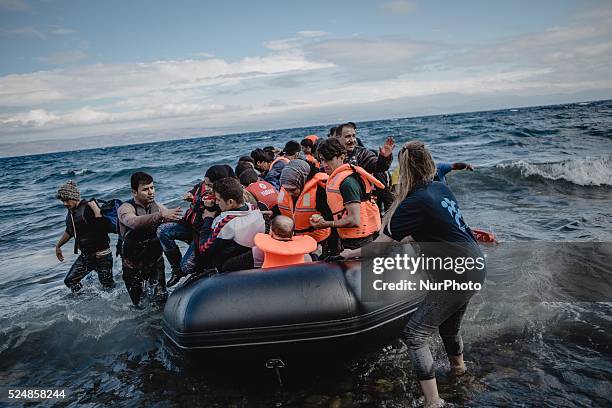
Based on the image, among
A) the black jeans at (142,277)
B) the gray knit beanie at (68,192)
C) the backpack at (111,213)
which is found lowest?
the black jeans at (142,277)

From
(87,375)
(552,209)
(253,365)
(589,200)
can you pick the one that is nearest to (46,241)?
(87,375)

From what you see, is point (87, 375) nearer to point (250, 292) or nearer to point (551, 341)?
point (250, 292)

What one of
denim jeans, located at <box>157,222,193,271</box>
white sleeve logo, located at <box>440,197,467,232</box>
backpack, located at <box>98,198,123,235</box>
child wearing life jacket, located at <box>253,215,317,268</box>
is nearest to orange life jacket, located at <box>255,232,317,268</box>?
child wearing life jacket, located at <box>253,215,317,268</box>

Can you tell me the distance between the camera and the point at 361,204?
404 cm

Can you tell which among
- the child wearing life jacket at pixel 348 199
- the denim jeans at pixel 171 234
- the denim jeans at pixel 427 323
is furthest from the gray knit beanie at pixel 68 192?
the denim jeans at pixel 427 323

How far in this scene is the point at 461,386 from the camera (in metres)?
3.36

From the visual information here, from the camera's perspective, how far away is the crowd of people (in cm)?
286

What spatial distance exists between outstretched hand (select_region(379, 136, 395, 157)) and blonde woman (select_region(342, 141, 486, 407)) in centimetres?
129

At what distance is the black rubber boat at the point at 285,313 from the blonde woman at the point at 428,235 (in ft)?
1.19

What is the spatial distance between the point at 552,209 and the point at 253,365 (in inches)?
325

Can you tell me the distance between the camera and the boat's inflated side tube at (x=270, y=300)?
3.02 m

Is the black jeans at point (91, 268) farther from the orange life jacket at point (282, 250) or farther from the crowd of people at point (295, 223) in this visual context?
the orange life jacket at point (282, 250)

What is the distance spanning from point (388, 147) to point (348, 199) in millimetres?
887

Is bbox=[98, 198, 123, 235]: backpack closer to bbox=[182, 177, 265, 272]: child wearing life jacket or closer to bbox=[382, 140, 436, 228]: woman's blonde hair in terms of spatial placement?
bbox=[182, 177, 265, 272]: child wearing life jacket
